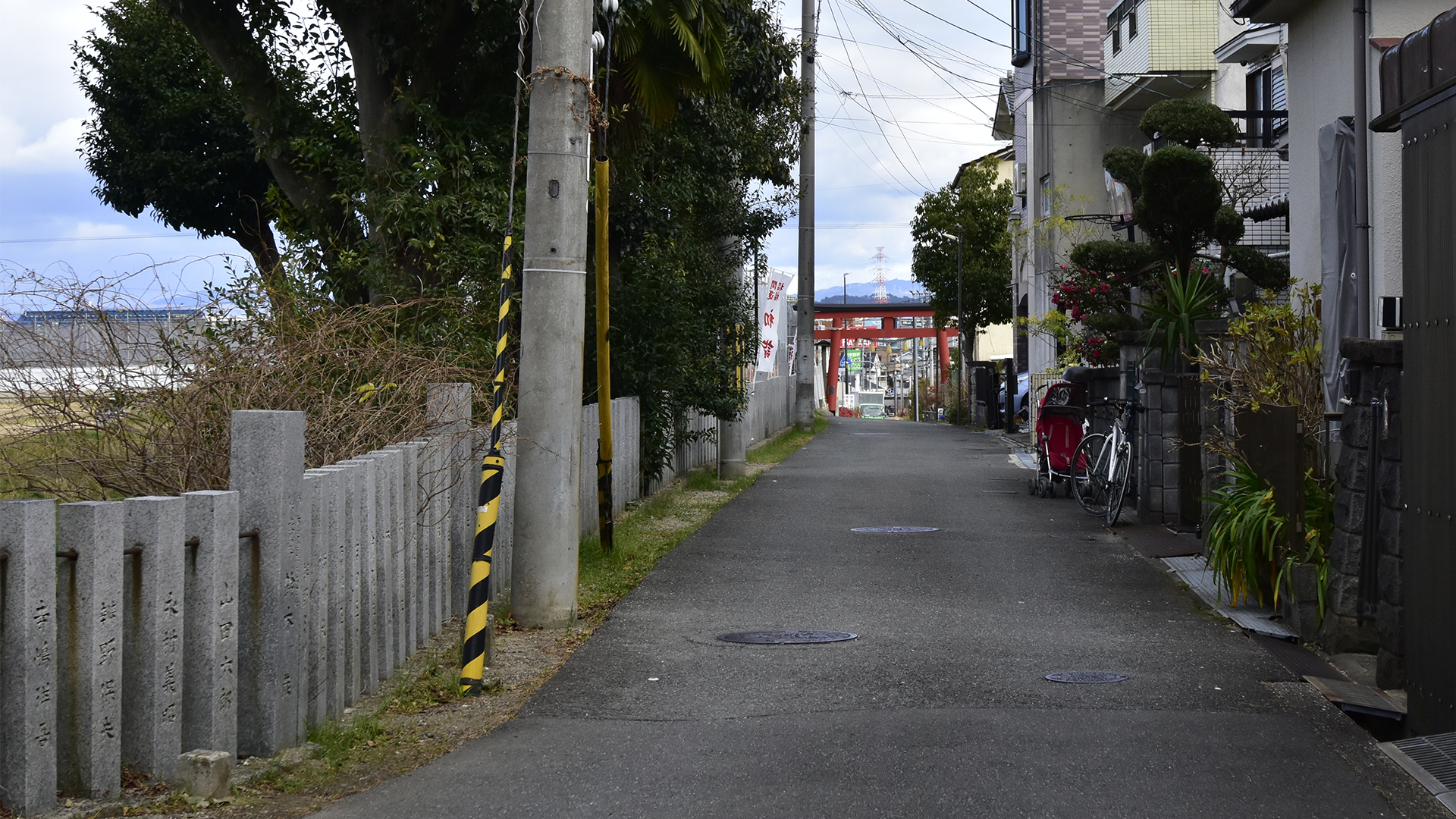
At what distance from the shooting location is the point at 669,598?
953 centimetres

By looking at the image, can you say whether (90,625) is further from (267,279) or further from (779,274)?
(779,274)

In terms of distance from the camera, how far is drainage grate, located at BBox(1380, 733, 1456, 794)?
5.09 metres

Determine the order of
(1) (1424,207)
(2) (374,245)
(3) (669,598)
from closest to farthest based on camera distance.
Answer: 1. (1) (1424,207)
2. (3) (669,598)
3. (2) (374,245)

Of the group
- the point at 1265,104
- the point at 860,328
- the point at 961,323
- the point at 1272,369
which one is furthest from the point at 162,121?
the point at 860,328

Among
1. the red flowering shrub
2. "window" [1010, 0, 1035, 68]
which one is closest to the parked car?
"window" [1010, 0, 1035, 68]

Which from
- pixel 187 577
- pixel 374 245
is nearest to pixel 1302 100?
pixel 374 245

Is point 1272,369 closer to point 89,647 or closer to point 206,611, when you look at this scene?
point 206,611

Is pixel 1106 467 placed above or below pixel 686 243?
below

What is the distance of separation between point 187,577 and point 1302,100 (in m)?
11.1

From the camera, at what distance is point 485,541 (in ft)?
22.6

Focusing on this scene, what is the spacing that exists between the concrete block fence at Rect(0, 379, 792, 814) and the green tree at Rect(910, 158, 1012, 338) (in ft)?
152

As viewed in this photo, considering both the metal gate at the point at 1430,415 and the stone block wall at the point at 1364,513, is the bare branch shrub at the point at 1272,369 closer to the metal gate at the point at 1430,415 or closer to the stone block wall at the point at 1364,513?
the stone block wall at the point at 1364,513

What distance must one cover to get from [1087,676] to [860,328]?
304ft

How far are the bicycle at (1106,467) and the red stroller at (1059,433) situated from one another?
1.00 meters
